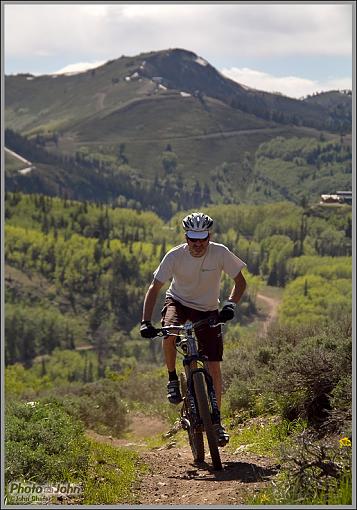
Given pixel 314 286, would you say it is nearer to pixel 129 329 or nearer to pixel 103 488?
pixel 129 329

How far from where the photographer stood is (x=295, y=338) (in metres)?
12.3

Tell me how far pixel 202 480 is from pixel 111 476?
101 cm

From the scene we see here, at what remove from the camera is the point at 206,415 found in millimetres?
7746

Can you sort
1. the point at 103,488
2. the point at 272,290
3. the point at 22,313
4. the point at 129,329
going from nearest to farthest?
the point at 103,488
the point at 22,313
the point at 129,329
the point at 272,290

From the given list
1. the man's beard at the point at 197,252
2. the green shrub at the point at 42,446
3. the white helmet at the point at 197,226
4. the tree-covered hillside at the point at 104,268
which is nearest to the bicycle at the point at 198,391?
the man's beard at the point at 197,252

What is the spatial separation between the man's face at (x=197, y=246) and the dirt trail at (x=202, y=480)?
227cm

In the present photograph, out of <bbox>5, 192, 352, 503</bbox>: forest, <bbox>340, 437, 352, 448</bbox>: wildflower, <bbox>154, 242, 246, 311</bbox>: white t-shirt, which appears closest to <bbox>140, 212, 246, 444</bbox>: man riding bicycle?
<bbox>154, 242, 246, 311</bbox>: white t-shirt

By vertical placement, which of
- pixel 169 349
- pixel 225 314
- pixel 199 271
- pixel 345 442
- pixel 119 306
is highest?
pixel 199 271

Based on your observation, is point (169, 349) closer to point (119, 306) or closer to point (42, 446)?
point (42, 446)

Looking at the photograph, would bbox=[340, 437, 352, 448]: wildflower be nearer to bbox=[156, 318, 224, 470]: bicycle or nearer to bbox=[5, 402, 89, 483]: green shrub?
bbox=[156, 318, 224, 470]: bicycle

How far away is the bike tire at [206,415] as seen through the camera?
25.2ft

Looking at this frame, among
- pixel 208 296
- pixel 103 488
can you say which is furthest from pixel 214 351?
pixel 103 488

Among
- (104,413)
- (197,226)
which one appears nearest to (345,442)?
(197,226)

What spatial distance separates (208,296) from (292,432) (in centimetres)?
208
